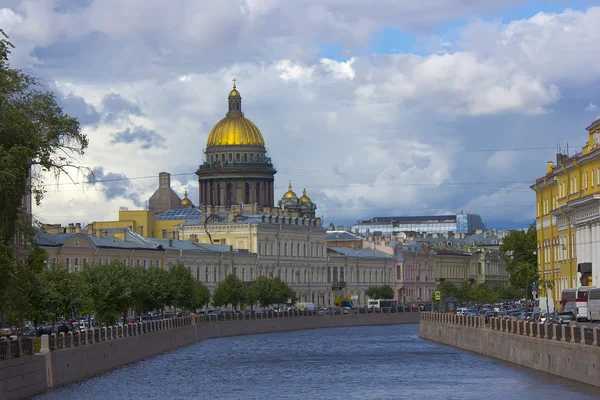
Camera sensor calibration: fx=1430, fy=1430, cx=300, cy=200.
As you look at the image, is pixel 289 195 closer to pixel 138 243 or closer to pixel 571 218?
pixel 138 243

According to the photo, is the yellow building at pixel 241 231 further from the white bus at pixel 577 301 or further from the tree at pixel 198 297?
the white bus at pixel 577 301

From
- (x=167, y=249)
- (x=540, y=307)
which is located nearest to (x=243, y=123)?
(x=167, y=249)

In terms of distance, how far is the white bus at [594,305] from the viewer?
5356 cm

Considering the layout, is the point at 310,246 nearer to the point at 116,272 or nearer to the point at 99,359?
the point at 116,272

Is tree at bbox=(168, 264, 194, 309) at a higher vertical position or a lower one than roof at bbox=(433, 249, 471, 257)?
lower

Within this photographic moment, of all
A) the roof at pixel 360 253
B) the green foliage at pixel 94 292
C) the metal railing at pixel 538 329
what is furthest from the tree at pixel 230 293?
the metal railing at pixel 538 329

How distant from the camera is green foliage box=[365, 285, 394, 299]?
143m

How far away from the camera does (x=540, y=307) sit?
264 ft

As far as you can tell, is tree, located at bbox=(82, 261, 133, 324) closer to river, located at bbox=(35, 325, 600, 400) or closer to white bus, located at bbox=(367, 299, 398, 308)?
river, located at bbox=(35, 325, 600, 400)

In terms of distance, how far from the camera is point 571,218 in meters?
70.6

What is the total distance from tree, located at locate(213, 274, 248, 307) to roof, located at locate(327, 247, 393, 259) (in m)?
34.2

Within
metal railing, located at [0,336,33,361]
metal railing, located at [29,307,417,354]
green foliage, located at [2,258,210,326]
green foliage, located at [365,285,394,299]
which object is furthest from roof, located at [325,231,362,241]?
metal railing, located at [0,336,33,361]

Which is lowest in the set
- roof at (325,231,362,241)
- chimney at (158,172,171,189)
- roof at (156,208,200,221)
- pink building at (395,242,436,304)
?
pink building at (395,242,436,304)

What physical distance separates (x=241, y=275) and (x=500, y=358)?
236ft
